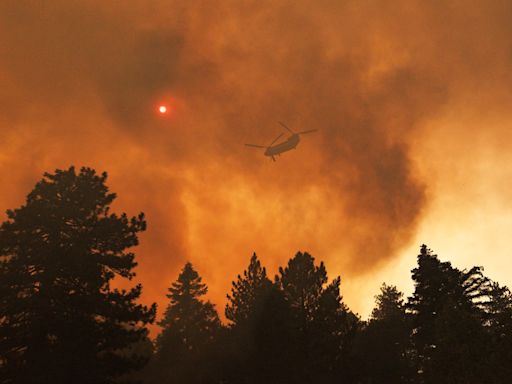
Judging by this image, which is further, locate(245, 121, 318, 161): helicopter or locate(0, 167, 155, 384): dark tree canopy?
locate(245, 121, 318, 161): helicopter

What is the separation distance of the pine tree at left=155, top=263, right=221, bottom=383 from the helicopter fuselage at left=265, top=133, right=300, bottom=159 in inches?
861

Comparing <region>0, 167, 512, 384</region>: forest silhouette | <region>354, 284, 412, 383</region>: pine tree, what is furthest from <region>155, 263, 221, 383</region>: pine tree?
<region>354, 284, 412, 383</region>: pine tree

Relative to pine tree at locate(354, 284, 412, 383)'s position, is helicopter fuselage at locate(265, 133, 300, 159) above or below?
above

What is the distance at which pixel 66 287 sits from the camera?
2219 centimetres

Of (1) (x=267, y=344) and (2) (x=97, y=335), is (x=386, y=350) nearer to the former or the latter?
(1) (x=267, y=344)

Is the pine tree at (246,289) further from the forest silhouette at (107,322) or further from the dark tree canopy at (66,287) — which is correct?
the dark tree canopy at (66,287)

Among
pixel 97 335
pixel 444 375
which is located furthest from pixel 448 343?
pixel 97 335

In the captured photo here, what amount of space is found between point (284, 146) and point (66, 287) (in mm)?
46311

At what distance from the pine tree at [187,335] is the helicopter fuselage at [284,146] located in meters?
21.9

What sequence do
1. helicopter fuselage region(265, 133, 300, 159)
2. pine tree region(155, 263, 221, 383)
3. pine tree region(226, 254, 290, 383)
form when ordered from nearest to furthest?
1. pine tree region(226, 254, 290, 383)
2. pine tree region(155, 263, 221, 383)
3. helicopter fuselage region(265, 133, 300, 159)

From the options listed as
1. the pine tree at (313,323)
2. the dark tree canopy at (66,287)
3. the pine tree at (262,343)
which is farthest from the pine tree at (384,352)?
the dark tree canopy at (66,287)

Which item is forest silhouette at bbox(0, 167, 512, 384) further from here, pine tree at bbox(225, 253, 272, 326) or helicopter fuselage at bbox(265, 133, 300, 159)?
helicopter fuselage at bbox(265, 133, 300, 159)

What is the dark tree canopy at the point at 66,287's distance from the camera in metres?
20.7

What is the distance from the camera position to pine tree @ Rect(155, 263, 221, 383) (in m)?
43.4
